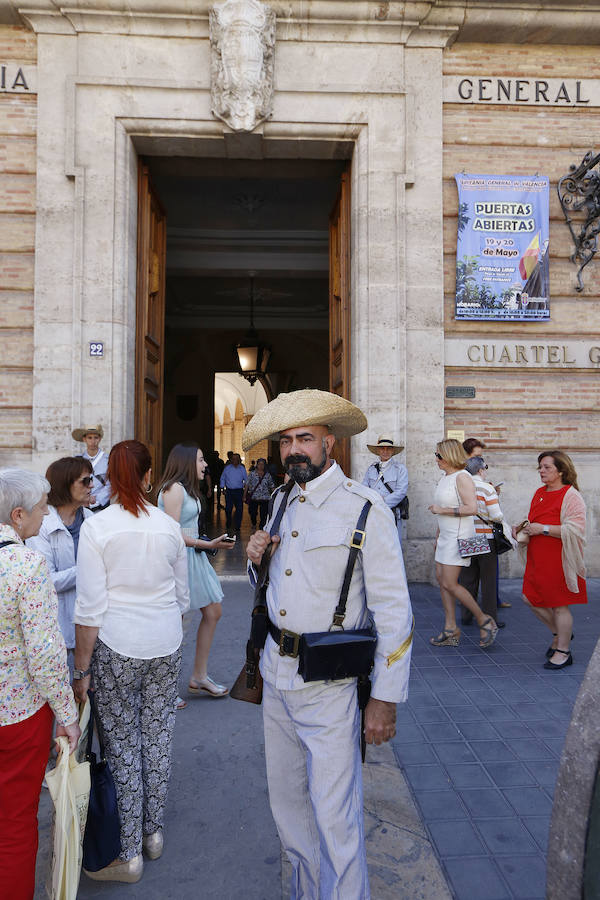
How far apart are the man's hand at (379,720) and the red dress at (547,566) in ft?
10.8

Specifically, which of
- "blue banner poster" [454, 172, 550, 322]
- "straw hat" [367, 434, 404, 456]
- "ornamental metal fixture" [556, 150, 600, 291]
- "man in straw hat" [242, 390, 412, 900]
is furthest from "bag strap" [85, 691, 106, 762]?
"ornamental metal fixture" [556, 150, 600, 291]

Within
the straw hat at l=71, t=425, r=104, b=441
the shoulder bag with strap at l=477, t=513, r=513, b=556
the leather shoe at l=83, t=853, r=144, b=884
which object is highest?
the straw hat at l=71, t=425, r=104, b=441

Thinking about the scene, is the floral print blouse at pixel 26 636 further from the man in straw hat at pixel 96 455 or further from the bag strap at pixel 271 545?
the man in straw hat at pixel 96 455

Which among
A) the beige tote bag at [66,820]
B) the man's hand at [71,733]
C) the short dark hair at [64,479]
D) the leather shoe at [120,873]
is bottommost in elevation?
the leather shoe at [120,873]

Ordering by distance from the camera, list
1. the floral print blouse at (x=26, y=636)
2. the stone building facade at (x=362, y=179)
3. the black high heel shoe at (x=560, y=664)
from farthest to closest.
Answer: the stone building facade at (x=362, y=179) → the black high heel shoe at (x=560, y=664) → the floral print blouse at (x=26, y=636)

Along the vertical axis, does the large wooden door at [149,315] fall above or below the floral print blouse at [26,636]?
above

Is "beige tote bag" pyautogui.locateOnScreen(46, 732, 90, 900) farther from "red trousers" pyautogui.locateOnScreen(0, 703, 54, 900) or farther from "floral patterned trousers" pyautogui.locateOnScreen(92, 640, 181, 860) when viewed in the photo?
"floral patterned trousers" pyautogui.locateOnScreen(92, 640, 181, 860)

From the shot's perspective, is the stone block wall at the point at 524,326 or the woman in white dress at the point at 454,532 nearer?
the woman in white dress at the point at 454,532

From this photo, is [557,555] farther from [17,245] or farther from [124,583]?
[17,245]

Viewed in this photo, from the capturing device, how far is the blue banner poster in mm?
7812

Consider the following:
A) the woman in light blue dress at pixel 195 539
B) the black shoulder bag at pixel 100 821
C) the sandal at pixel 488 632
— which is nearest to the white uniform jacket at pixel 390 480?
the sandal at pixel 488 632

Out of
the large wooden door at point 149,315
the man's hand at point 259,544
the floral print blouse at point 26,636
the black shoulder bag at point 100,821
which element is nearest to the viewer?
the floral print blouse at point 26,636

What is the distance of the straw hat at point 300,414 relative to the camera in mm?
2135

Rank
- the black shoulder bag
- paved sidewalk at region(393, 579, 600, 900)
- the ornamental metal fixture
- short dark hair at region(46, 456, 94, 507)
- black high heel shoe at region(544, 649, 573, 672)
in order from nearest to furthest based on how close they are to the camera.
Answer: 1. the black shoulder bag
2. paved sidewalk at region(393, 579, 600, 900)
3. short dark hair at region(46, 456, 94, 507)
4. black high heel shoe at region(544, 649, 573, 672)
5. the ornamental metal fixture
